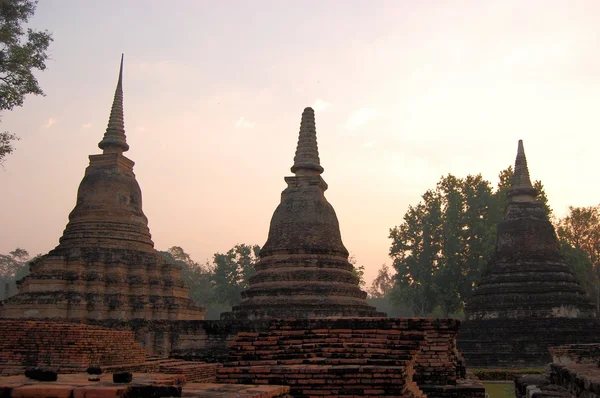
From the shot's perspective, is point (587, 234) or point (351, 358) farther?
point (587, 234)

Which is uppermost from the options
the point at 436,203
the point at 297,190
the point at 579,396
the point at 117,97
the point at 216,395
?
the point at 117,97

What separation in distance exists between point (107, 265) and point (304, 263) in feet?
26.7

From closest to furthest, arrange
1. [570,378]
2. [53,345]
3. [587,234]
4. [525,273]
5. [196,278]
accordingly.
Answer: [570,378]
[53,345]
[525,273]
[587,234]
[196,278]

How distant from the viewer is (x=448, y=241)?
39438 millimetres

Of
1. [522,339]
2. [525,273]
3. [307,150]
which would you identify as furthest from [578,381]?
[525,273]

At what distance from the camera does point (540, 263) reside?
27547 millimetres

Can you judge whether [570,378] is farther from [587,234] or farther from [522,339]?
[587,234]

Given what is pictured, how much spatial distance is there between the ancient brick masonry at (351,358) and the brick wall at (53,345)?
4553 millimetres

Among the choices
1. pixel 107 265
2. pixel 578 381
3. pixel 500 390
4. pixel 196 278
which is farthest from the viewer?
pixel 196 278

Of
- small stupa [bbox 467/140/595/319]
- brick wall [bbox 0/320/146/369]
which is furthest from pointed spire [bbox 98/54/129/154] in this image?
small stupa [bbox 467/140/595/319]

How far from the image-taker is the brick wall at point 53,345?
11.2m

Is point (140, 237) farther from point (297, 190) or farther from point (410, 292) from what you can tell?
point (410, 292)

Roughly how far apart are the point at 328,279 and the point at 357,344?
1401cm

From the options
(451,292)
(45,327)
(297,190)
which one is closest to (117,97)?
(297,190)
